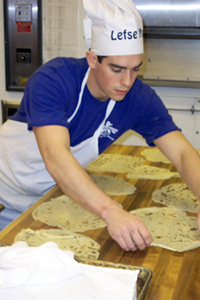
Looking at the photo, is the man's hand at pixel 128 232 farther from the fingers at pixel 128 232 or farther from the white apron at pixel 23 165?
the white apron at pixel 23 165

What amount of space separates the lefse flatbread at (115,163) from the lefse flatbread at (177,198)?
30 centimetres

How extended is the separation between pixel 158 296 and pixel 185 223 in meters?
0.44

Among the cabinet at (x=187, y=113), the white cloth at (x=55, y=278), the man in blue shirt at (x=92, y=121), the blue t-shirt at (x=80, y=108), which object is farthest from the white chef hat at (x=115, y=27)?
the cabinet at (x=187, y=113)

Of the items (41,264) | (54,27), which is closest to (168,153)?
(41,264)

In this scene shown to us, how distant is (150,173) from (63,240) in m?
0.75

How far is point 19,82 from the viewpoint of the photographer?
3936 mm

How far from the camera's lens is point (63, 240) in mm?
1031

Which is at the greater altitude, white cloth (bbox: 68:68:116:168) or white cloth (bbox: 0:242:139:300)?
white cloth (bbox: 68:68:116:168)

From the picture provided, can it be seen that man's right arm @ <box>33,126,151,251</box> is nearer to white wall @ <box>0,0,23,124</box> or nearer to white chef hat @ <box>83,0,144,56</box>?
white chef hat @ <box>83,0,144,56</box>

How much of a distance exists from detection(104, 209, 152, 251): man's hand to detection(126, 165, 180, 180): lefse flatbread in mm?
666

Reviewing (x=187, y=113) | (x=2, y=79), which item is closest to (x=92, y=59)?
(x=187, y=113)

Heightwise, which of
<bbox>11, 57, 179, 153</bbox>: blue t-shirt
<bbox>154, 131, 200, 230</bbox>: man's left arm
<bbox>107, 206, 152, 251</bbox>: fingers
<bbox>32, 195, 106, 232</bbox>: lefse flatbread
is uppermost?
<bbox>11, 57, 179, 153</bbox>: blue t-shirt

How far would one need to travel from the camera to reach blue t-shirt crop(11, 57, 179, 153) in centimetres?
119

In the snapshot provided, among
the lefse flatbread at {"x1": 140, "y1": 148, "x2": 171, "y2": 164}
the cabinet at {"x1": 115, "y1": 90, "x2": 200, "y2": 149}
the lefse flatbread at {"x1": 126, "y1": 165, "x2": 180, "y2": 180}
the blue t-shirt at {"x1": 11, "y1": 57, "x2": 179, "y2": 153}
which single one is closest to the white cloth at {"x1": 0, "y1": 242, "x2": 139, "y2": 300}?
the blue t-shirt at {"x1": 11, "y1": 57, "x2": 179, "y2": 153}
